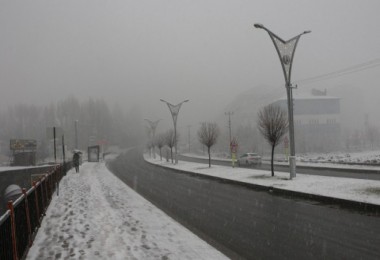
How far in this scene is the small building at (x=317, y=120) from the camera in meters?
99.9

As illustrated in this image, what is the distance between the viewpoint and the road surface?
22.8 ft

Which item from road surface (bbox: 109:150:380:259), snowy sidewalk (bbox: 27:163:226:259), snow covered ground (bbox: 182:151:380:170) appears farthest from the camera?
snow covered ground (bbox: 182:151:380:170)

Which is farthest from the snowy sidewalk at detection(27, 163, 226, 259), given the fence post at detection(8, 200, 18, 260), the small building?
the small building

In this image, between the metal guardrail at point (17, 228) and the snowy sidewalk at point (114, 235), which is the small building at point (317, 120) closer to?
the snowy sidewalk at point (114, 235)

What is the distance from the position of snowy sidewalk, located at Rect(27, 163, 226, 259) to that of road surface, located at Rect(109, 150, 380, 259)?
22.6 inches

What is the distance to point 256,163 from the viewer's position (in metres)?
40.7

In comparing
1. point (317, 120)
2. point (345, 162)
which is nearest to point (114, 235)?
point (345, 162)

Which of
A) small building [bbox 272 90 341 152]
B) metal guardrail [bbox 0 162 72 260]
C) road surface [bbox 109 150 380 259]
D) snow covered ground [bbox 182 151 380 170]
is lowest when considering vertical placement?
snow covered ground [bbox 182 151 380 170]

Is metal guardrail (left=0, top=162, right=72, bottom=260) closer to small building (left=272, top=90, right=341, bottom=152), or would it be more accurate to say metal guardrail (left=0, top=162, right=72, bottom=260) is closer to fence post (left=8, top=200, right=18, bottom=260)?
fence post (left=8, top=200, right=18, bottom=260)

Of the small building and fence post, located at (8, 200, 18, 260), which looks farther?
the small building

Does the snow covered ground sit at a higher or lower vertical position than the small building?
lower

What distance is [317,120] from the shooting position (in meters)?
110

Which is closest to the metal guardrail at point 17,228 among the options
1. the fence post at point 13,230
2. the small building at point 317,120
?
the fence post at point 13,230

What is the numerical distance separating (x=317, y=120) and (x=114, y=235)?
109m
